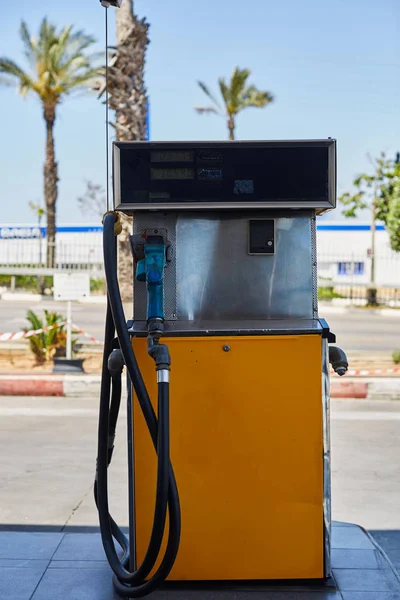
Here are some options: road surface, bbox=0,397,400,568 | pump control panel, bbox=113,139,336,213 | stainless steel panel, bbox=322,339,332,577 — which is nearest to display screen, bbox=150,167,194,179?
pump control panel, bbox=113,139,336,213

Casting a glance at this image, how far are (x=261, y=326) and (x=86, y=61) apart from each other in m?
27.2

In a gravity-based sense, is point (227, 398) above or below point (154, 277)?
below

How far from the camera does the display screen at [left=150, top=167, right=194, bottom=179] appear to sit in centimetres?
347

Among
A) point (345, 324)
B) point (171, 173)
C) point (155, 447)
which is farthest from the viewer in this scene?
point (345, 324)

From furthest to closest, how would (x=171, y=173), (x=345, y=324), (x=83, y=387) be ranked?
1. (x=345, y=324)
2. (x=83, y=387)
3. (x=171, y=173)

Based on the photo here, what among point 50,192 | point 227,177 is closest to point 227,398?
point 227,177

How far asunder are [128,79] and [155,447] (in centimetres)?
1269

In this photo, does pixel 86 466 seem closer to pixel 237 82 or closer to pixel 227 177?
pixel 227 177

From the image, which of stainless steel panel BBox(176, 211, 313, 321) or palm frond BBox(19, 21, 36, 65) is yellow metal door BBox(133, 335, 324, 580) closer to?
stainless steel panel BBox(176, 211, 313, 321)

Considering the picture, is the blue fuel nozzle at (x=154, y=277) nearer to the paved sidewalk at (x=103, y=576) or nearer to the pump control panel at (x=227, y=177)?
the pump control panel at (x=227, y=177)

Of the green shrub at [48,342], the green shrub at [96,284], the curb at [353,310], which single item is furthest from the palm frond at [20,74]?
the green shrub at [48,342]

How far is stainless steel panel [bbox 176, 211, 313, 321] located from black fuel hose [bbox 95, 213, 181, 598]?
39cm

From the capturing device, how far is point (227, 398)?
338 centimetres

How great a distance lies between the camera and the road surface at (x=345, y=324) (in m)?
16.4
